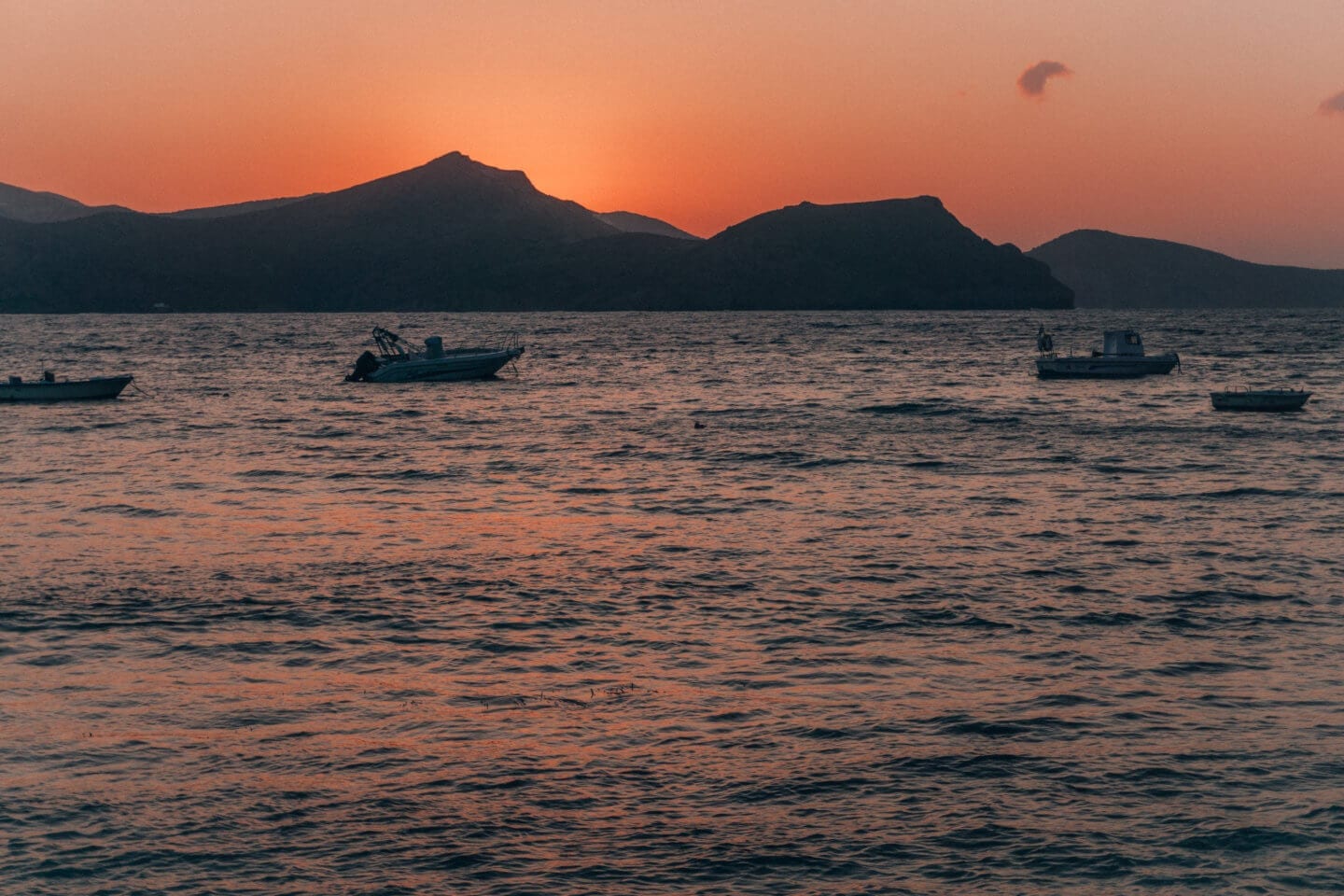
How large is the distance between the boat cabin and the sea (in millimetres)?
48988

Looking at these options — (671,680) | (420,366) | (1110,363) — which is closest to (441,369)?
(420,366)

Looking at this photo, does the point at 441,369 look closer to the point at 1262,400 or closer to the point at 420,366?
the point at 420,366

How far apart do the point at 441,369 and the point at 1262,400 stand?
2109 inches

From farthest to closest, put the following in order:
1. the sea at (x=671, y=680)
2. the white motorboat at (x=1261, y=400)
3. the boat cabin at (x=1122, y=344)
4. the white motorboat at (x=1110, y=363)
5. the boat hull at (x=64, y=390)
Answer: the boat cabin at (x=1122, y=344)
the white motorboat at (x=1110, y=363)
the boat hull at (x=64, y=390)
the white motorboat at (x=1261, y=400)
the sea at (x=671, y=680)

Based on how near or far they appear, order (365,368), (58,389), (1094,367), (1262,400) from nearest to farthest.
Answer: (1262,400) → (58,389) → (1094,367) → (365,368)

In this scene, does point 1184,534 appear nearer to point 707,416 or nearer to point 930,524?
point 930,524

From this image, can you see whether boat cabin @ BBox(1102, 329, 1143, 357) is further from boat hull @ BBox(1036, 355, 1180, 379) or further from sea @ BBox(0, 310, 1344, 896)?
sea @ BBox(0, 310, 1344, 896)

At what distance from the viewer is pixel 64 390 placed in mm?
71312

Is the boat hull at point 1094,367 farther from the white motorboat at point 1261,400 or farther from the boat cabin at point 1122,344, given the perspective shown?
the white motorboat at point 1261,400

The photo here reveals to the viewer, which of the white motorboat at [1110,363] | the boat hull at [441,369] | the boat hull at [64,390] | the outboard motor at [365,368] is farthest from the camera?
the outboard motor at [365,368]

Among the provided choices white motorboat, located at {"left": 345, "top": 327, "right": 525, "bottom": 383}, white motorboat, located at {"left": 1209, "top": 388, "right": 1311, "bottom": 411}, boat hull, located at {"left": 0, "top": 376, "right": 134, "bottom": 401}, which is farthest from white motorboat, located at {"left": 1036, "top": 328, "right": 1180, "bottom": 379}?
boat hull, located at {"left": 0, "top": 376, "right": 134, "bottom": 401}

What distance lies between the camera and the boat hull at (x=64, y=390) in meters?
69.8

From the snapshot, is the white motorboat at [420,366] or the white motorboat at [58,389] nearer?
the white motorboat at [58,389]

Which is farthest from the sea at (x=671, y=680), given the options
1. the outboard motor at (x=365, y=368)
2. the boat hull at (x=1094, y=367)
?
the outboard motor at (x=365, y=368)
